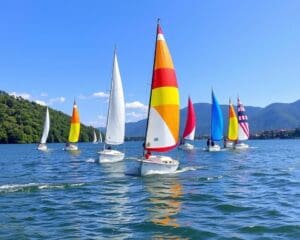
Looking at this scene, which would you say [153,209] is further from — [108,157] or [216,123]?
[216,123]

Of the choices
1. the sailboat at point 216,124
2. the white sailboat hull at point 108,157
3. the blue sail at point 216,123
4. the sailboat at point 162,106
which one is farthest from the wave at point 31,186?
the blue sail at point 216,123

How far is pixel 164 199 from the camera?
22047mm

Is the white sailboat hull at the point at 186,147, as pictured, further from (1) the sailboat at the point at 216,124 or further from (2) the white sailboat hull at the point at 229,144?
(2) the white sailboat hull at the point at 229,144

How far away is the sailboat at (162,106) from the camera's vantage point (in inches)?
1266

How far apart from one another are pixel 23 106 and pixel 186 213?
183 m

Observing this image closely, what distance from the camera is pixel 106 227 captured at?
16047 millimetres

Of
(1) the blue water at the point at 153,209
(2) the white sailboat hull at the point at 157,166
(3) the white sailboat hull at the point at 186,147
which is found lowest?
(1) the blue water at the point at 153,209

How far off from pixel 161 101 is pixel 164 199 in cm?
1124

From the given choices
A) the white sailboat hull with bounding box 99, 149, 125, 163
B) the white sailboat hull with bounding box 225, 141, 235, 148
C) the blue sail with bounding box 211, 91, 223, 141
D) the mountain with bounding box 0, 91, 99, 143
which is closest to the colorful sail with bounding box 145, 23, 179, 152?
the white sailboat hull with bounding box 99, 149, 125, 163

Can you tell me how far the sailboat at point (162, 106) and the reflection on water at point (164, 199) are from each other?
8.37 ft

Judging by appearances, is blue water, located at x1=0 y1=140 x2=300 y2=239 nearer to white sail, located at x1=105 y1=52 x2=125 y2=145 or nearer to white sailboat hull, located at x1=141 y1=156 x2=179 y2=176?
white sailboat hull, located at x1=141 y1=156 x2=179 y2=176

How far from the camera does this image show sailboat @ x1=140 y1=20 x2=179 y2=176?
32156 millimetres

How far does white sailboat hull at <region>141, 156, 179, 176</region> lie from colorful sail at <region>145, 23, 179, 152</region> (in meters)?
0.87

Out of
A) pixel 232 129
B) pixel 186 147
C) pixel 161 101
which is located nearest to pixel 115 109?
pixel 161 101
